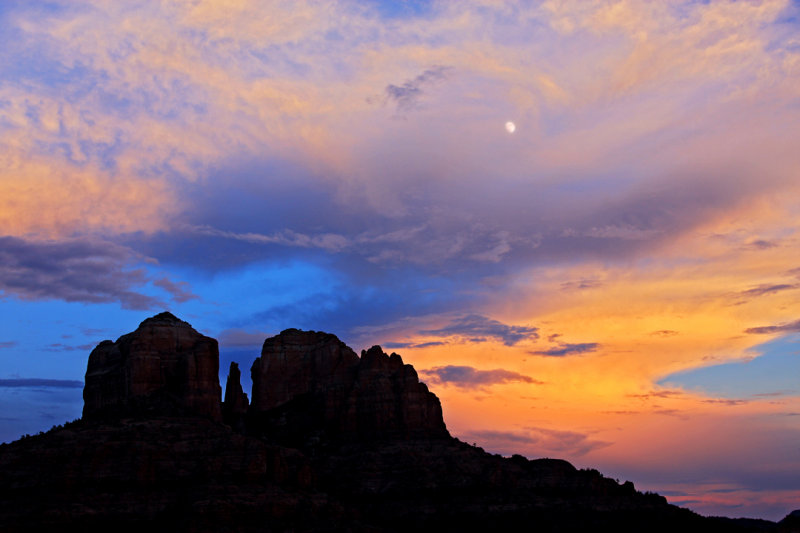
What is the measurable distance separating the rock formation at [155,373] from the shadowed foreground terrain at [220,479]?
0.25 m

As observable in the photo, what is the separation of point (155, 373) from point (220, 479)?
131ft

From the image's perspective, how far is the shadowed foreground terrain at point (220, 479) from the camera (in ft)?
478

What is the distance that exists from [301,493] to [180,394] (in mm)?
40624

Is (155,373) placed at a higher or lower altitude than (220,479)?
higher

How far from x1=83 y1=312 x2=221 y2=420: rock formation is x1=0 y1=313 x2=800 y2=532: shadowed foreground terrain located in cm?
25

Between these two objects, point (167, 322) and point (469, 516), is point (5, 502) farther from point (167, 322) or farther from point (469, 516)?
point (469, 516)

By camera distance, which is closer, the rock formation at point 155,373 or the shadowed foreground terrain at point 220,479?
the shadowed foreground terrain at point 220,479

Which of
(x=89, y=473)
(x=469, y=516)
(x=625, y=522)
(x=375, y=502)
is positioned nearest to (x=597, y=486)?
(x=625, y=522)

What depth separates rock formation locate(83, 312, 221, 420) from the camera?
185m

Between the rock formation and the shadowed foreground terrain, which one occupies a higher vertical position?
the rock formation

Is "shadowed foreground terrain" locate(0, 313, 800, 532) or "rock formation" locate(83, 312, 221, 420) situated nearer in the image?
"shadowed foreground terrain" locate(0, 313, 800, 532)

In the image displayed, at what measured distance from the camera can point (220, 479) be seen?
154 m

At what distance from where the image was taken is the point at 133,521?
144 m

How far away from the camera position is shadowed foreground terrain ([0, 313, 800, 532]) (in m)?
146
